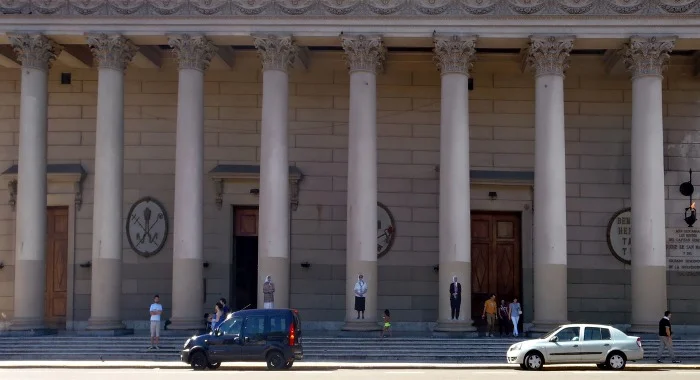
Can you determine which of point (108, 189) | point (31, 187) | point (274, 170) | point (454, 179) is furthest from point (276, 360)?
point (31, 187)

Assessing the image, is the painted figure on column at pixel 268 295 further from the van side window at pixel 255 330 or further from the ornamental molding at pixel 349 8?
the ornamental molding at pixel 349 8

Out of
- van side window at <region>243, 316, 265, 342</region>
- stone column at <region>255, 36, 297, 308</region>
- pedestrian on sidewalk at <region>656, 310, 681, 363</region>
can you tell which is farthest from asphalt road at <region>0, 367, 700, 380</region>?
stone column at <region>255, 36, 297, 308</region>

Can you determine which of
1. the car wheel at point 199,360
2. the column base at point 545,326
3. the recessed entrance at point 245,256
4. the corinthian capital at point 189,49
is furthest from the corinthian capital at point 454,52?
the car wheel at point 199,360

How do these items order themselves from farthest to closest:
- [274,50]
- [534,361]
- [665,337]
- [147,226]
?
1. [147,226]
2. [274,50]
3. [665,337]
4. [534,361]

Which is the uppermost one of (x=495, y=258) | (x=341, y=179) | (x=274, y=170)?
(x=341, y=179)

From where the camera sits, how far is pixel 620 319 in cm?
4475

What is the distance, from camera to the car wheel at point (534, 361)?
3344 centimetres

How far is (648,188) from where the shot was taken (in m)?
39.3

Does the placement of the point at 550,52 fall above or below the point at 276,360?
above

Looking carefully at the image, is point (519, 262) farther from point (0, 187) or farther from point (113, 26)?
point (0, 187)

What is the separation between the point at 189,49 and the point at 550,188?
1369 cm

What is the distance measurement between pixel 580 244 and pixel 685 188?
186 inches

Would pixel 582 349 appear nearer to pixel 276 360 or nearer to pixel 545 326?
pixel 545 326

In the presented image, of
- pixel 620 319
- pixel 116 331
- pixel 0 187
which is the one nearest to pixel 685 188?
pixel 620 319
